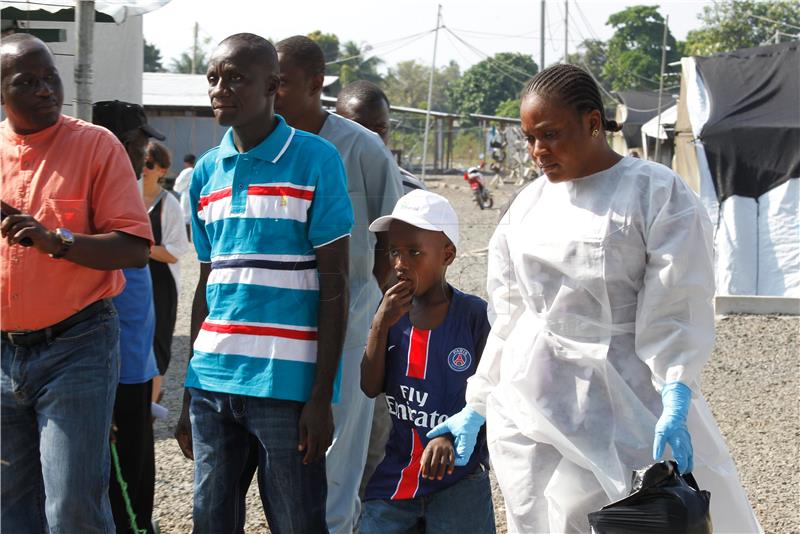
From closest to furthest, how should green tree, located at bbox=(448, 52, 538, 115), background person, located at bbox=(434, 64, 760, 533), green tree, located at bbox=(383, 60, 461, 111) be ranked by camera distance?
background person, located at bbox=(434, 64, 760, 533), green tree, located at bbox=(448, 52, 538, 115), green tree, located at bbox=(383, 60, 461, 111)

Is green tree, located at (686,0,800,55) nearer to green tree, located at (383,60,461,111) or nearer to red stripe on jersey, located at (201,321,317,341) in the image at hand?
green tree, located at (383,60,461,111)

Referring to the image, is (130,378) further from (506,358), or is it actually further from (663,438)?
(663,438)

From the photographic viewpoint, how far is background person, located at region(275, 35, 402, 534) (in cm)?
378

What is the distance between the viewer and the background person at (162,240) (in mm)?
5145

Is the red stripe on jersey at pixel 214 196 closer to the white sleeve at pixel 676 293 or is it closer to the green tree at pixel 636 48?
the white sleeve at pixel 676 293

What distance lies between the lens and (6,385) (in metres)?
2.95

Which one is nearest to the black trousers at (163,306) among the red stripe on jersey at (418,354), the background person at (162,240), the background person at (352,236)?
the background person at (162,240)

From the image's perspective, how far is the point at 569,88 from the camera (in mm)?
2619

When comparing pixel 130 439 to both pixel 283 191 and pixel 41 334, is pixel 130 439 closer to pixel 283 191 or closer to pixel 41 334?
pixel 41 334

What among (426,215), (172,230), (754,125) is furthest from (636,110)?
(426,215)

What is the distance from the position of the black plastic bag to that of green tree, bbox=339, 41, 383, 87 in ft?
135

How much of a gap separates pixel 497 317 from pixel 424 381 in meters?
0.30

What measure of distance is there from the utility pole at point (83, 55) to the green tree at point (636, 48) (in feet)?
155

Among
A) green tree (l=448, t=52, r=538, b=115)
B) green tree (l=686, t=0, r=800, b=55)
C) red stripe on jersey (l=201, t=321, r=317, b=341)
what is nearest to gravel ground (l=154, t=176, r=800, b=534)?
red stripe on jersey (l=201, t=321, r=317, b=341)
